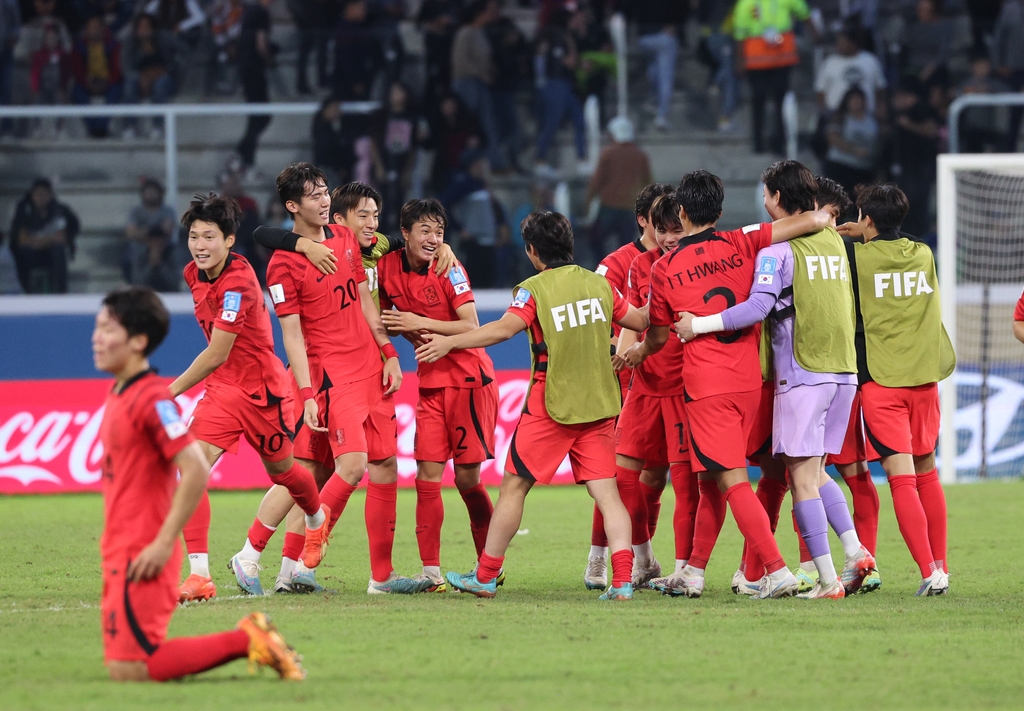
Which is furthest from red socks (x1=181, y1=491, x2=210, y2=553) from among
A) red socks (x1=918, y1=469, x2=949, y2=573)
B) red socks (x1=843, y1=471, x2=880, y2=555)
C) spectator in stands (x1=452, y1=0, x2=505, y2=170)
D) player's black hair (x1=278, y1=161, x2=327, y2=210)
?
spectator in stands (x1=452, y1=0, x2=505, y2=170)

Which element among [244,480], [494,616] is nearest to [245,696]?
[494,616]

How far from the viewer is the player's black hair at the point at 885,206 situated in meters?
6.55

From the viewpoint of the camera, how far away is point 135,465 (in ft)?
14.1

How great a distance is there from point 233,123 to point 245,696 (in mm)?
11375

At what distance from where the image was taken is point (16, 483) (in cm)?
1166

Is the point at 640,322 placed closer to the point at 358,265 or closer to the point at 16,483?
the point at 358,265

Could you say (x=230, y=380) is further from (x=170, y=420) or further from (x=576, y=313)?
(x=170, y=420)

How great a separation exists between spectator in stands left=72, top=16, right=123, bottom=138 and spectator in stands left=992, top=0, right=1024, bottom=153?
1080 cm

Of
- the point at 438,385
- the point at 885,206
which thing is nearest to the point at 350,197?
the point at 438,385

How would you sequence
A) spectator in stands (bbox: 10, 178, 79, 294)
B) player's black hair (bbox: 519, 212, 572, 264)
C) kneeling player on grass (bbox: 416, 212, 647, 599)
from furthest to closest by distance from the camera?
1. spectator in stands (bbox: 10, 178, 79, 294)
2. player's black hair (bbox: 519, 212, 572, 264)
3. kneeling player on grass (bbox: 416, 212, 647, 599)

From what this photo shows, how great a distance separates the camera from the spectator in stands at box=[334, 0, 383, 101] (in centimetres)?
1470

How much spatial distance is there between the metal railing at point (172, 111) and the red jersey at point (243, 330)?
8.28 m

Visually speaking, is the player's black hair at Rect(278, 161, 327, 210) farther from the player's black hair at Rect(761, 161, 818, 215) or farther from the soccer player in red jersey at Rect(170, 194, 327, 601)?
the player's black hair at Rect(761, 161, 818, 215)

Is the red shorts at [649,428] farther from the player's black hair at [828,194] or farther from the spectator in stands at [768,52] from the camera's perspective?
the spectator in stands at [768,52]
